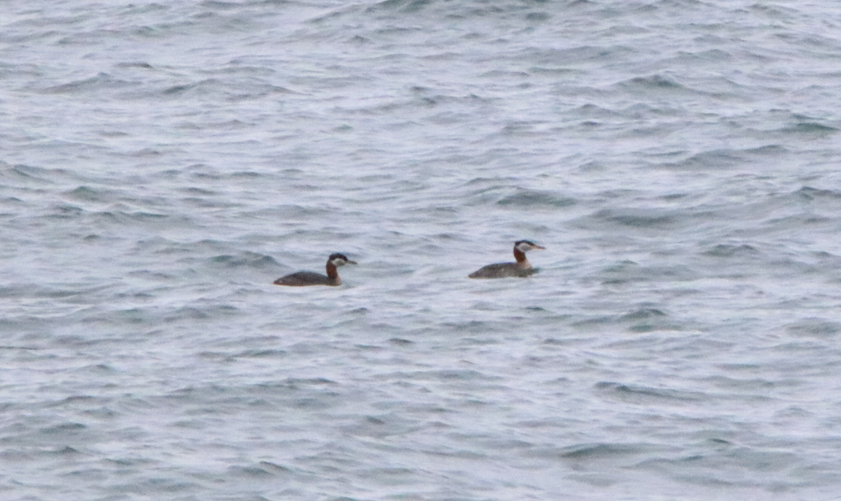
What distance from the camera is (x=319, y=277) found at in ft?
55.2

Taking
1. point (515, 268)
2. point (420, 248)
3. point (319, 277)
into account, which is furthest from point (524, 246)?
point (319, 277)

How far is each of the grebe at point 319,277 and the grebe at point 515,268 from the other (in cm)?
122

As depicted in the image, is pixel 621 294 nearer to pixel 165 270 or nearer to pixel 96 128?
pixel 165 270

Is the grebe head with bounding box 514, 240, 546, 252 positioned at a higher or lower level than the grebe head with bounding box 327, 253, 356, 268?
lower

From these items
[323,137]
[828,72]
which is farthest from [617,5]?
[323,137]

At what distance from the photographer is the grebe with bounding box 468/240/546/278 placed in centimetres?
1678

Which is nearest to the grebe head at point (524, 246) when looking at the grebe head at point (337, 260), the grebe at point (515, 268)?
the grebe at point (515, 268)

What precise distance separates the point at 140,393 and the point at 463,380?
2.34 meters

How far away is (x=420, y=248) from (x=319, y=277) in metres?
1.67

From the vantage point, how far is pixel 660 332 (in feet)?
48.8

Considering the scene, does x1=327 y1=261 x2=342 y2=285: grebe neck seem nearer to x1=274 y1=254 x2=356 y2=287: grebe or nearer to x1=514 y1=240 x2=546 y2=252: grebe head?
x1=274 y1=254 x2=356 y2=287: grebe

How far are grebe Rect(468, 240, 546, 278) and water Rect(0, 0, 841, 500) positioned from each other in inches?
8.0

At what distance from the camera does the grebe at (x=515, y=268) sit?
55.1 feet

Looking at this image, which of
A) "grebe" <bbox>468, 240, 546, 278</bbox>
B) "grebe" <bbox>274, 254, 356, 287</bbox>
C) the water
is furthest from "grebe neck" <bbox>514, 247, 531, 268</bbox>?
"grebe" <bbox>274, 254, 356, 287</bbox>
